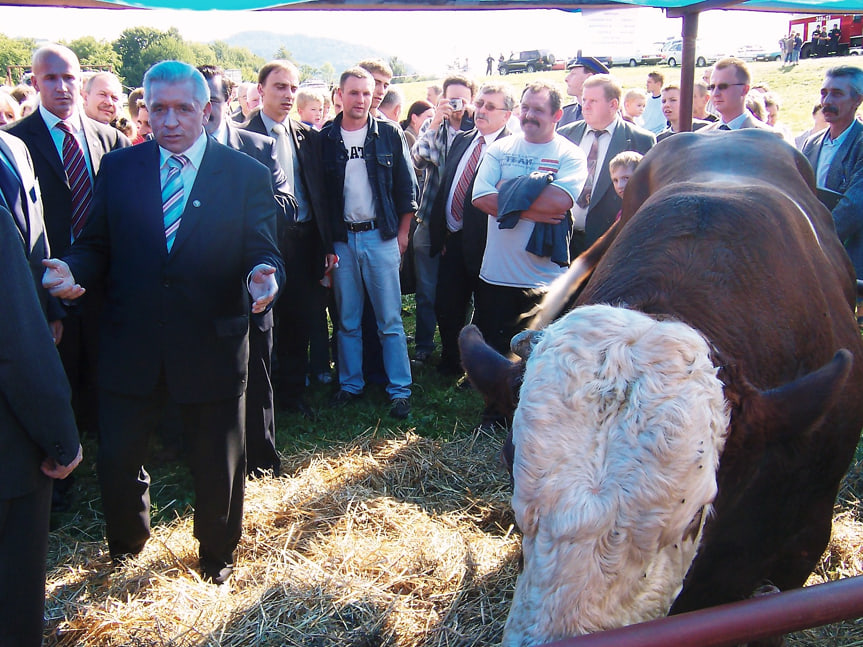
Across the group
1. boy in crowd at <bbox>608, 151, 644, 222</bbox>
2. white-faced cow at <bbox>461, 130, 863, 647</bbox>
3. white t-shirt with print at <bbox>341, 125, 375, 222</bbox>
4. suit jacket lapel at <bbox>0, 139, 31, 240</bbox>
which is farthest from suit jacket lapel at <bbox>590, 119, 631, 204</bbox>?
suit jacket lapel at <bbox>0, 139, 31, 240</bbox>

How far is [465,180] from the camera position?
6.17 m

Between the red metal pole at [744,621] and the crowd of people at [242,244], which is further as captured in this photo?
the crowd of people at [242,244]

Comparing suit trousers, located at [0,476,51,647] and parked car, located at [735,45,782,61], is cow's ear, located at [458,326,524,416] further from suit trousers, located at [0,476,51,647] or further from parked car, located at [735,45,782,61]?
parked car, located at [735,45,782,61]

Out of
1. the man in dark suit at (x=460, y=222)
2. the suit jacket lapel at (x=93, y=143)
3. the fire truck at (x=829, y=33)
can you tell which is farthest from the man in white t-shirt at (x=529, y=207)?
the fire truck at (x=829, y=33)

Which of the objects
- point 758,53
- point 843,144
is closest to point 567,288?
point 843,144

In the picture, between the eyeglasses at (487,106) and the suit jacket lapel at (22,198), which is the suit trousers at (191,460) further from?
the eyeglasses at (487,106)

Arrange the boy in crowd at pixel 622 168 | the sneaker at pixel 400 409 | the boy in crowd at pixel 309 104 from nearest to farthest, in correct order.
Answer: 1. the boy in crowd at pixel 622 168
2. the sneaker at pixel 400 409
3. the boy in crowd at pixel 309 104

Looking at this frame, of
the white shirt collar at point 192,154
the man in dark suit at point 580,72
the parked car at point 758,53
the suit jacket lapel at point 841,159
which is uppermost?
the parked car at point 758,53

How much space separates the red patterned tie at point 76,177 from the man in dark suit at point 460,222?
3.01 m

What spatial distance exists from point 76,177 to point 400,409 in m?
2.93

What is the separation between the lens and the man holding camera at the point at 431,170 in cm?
669

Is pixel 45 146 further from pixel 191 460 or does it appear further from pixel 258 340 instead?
pixel 191 460

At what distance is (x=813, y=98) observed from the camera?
966 inches

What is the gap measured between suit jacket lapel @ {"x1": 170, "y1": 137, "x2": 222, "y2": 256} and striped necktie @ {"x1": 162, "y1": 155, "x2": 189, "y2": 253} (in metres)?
0.06
